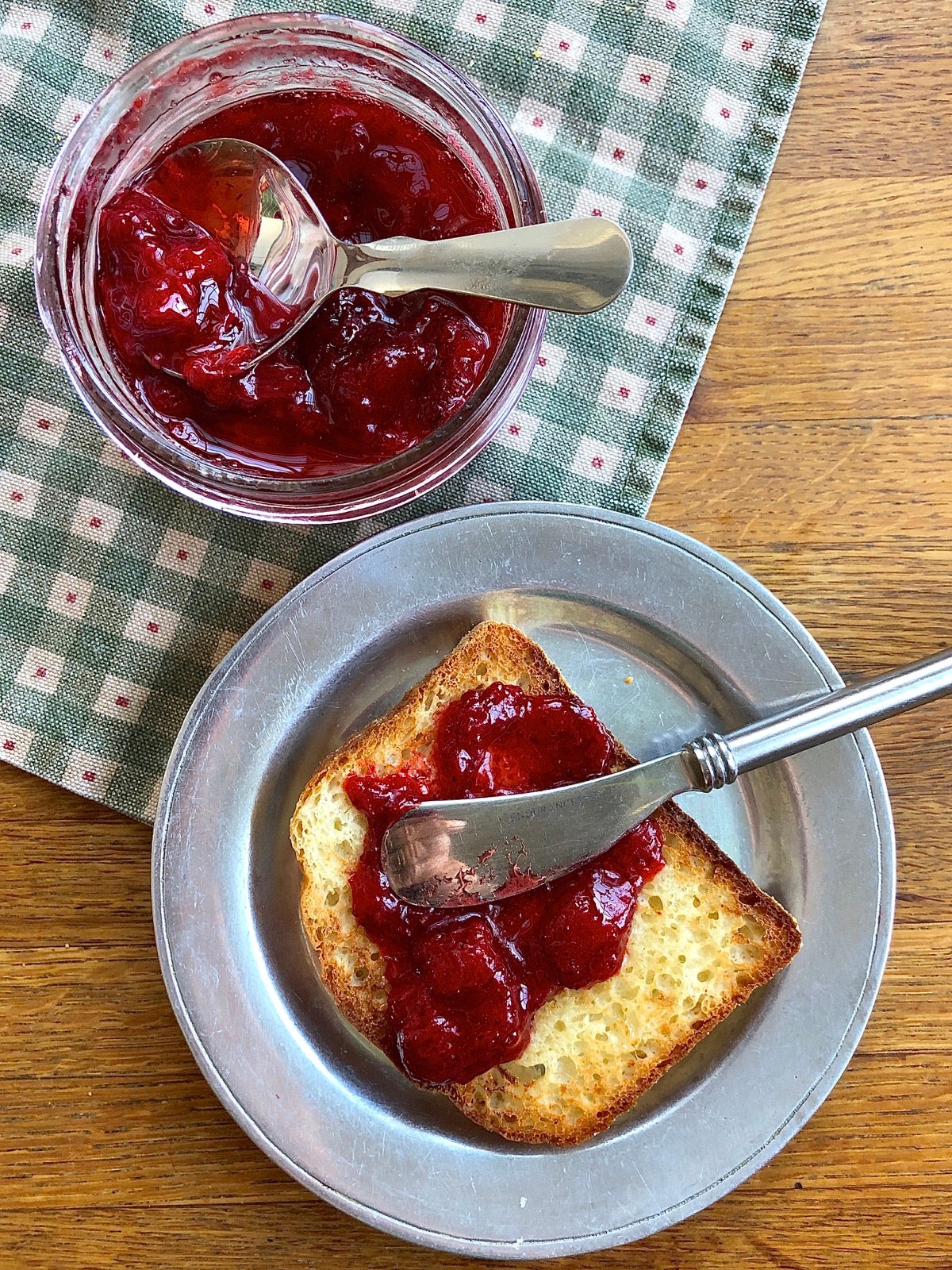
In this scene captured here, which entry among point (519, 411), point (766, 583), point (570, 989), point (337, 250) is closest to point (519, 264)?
point (337, 250)

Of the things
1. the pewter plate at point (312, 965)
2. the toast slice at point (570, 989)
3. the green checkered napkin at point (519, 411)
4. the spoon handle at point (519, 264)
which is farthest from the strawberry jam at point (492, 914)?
the spoon handle at point (519, 264)

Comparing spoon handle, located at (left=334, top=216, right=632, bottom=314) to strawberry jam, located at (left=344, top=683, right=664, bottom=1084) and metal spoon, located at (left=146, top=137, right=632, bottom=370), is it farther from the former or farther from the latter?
strawberry jam, located at (left=344, top=683, right=664, bottom=1084)

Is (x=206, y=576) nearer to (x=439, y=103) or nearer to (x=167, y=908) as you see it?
(x=167, y=908)

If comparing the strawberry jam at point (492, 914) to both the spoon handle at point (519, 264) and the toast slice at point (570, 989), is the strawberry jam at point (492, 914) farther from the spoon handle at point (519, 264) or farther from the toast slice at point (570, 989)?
the spoon handle at point (519, 264)

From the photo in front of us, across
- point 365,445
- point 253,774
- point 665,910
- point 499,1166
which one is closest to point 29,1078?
point 253,774

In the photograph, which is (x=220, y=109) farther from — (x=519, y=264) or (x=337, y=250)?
(x=519, y=264)

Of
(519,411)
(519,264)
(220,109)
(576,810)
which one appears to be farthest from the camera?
(519,411)
